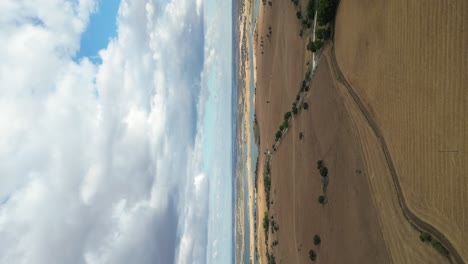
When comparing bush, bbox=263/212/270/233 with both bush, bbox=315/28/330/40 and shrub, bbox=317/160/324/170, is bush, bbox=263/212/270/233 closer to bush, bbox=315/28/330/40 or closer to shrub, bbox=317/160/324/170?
shrub, bbox=317/160/324/170

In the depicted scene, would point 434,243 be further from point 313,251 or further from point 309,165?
point 309,165

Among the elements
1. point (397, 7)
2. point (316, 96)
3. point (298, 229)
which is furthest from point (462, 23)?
point (298, 229)

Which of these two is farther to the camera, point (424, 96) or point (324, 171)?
point (324, 171)

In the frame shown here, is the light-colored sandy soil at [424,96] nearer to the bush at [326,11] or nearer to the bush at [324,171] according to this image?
the bush at [326,11]

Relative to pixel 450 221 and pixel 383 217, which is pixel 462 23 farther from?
pixel 383 217

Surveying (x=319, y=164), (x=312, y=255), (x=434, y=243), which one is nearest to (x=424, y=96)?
(x=434, y=243)
